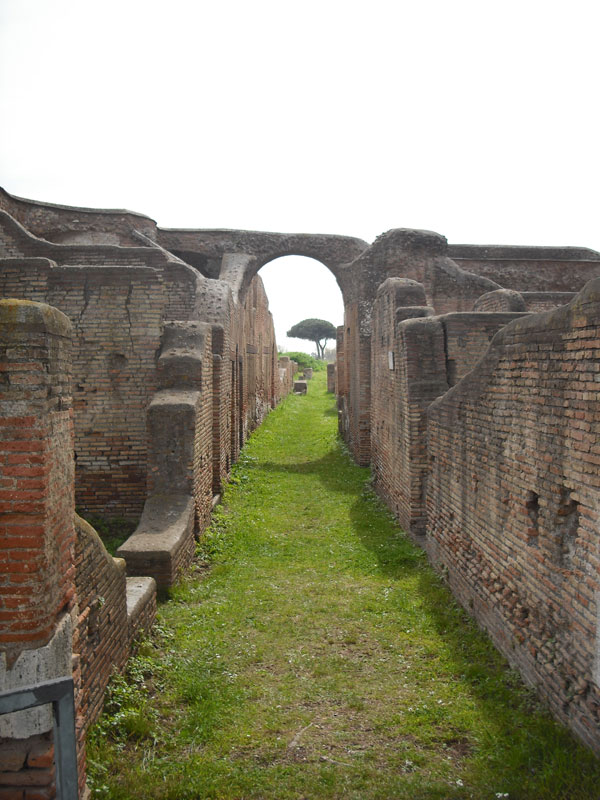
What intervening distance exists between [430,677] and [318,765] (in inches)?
48.2

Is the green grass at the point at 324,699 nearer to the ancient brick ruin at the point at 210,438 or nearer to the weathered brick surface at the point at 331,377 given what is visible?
the ancient brick ruin at the point at 210,438

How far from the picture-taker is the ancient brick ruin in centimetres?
247

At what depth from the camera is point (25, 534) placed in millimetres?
2459

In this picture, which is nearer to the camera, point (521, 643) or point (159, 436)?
point (521, 643)

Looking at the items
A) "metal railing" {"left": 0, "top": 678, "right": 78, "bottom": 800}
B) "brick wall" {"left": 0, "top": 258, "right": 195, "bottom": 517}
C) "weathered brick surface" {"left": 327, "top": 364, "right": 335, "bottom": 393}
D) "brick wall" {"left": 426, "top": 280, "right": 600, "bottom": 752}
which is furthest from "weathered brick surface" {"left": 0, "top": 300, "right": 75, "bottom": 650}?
"weathered brick surface" {"left": 327, "top": 364, "right": 335, "bottom": 393}

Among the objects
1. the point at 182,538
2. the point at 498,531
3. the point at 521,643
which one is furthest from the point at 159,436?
the point at 521,643

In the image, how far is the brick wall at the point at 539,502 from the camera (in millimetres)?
3131

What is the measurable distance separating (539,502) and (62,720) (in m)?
2.97

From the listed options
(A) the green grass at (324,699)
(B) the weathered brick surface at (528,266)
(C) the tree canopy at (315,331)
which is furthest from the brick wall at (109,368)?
(C) the tree canopy at (315,331)

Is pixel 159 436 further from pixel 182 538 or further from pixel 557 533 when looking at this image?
pixel 557 533

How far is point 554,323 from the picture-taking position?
3.59 metres

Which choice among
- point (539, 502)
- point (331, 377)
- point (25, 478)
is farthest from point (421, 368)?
point (331, 377)

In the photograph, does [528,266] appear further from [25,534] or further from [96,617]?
[25,534]

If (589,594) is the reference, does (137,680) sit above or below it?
below
